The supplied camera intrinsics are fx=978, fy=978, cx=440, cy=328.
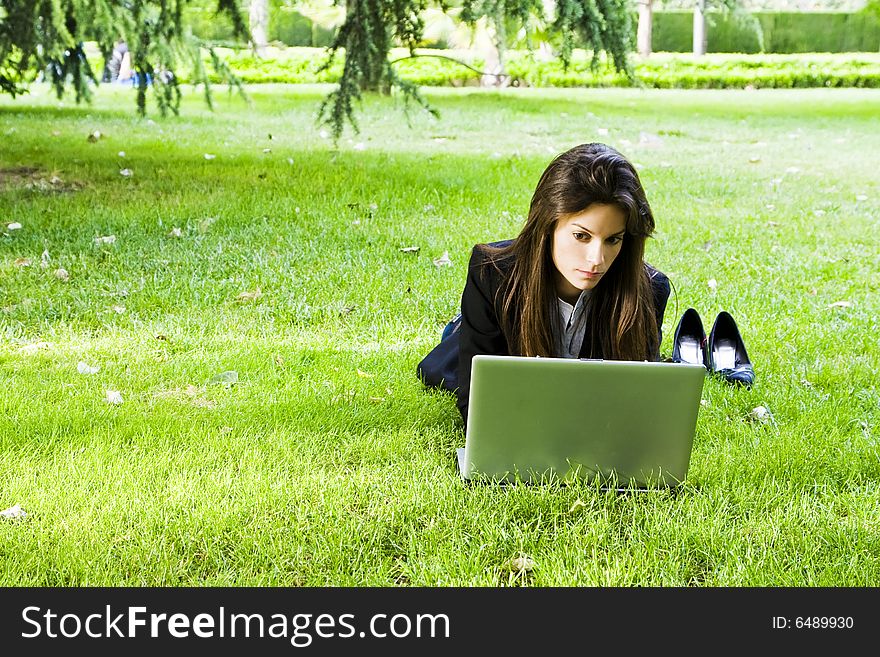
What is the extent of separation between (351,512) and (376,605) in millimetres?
333

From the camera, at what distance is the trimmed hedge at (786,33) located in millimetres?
11846

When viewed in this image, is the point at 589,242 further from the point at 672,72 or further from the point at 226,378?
the point at 672,72

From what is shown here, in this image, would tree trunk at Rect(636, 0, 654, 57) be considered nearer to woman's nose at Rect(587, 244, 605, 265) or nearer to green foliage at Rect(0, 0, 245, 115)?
green foliage at Rect(0, 0, 245, 115)

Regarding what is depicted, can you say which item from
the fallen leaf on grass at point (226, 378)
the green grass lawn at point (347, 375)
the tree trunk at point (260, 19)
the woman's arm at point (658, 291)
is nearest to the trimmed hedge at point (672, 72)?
the tree trunk at point (260, 19)

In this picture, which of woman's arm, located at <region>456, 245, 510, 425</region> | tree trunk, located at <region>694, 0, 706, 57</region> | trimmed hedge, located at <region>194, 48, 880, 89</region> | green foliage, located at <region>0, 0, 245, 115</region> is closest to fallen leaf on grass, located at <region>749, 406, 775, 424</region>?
woman's arm, located at <region>456, 245, 510, 425</region>

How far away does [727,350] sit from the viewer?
317cm

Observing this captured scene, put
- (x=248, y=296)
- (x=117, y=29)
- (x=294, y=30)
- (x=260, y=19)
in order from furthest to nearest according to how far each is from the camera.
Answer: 1. (x=294, y=30)
2. (x=260, y=19)
3. (x=117, y=29)
4. (x=248, y=296)

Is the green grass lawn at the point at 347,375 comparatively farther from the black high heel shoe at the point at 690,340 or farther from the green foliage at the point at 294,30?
the green foliage at the point at 294,30

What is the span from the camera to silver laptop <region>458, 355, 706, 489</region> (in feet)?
6.25

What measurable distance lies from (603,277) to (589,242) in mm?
252

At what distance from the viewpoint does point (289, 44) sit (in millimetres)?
13820

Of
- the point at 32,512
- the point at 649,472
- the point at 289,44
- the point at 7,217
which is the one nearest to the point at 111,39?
the point at 7,217

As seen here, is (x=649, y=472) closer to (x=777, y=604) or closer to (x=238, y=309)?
(x=777, y=604)

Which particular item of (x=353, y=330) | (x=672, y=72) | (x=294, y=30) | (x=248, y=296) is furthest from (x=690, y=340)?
(x=294, y=30)
